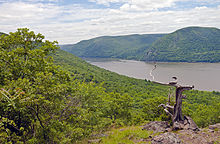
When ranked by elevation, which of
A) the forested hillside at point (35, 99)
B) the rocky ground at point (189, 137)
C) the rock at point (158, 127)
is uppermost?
the forested hillside at point (35, 99)

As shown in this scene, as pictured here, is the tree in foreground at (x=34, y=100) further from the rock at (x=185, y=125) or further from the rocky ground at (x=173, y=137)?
the rock at (x=185, y=125)

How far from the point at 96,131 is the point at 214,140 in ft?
32.5

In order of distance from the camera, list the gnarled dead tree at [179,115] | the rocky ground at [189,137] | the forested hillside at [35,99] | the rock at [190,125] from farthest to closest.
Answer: the gnarled dead tree at [179,115] → the rock at [190,125] → the rocky ground at [189,137] → the forested hillside at [35,99]

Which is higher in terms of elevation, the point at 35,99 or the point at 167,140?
the point at 35,99

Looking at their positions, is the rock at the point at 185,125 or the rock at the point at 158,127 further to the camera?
the rock at the point at 158,127

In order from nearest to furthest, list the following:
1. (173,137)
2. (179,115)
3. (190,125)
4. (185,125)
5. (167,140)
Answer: (167,140)
(173,137)
(190,125)
(185,125)
(179,115)

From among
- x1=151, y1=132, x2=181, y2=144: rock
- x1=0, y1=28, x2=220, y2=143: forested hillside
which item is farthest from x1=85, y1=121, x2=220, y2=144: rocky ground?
x1=0, y1=28, x2=220, y2=143: forested hillside

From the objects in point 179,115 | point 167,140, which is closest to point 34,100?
point 167,140

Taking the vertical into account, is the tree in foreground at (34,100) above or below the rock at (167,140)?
above

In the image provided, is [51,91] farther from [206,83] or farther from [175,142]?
[206,83]

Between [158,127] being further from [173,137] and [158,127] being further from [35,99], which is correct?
[35,99]

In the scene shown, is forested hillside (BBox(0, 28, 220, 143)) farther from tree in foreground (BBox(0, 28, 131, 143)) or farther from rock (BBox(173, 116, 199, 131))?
rock (BBox(173, 116, 199, 131))

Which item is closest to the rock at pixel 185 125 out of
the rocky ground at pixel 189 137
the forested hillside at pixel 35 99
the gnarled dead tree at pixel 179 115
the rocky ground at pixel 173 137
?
the gnarled dead tree at pixel 179 115

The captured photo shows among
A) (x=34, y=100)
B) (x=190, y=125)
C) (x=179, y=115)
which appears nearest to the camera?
(x=34, y=100)
